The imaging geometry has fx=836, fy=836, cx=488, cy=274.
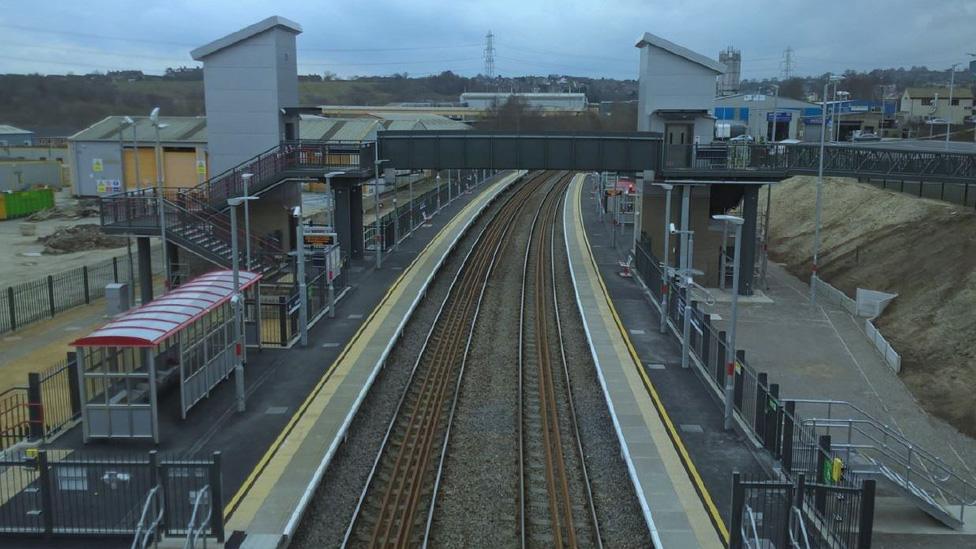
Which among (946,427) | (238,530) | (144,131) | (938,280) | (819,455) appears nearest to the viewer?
(238,530)

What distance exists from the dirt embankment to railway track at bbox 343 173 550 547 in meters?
12.8

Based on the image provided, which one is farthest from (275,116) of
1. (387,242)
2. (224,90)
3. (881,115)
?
(881,115)

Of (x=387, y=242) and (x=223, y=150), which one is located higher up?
(x=223, y=150)

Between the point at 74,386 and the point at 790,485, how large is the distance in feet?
46.9

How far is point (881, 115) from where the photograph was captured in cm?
9700

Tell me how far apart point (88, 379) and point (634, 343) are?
48.3 ft

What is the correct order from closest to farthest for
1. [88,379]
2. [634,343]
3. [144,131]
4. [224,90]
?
[88,379] < [634,343] < [224,90] < [144,131]

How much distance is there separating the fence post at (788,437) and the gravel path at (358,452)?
25.6ft

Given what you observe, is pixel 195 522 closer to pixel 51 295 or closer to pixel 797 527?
pixel 797 527

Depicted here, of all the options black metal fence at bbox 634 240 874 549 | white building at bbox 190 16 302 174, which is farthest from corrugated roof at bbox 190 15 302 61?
black metal fence at bbox 634 240 874 549

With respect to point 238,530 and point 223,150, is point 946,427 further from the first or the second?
point 223,150

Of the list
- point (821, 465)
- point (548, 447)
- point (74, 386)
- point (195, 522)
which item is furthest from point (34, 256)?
point (821, 465)

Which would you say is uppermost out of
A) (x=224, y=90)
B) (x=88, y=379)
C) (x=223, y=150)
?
(x=224, y=90)

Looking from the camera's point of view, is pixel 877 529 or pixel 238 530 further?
pixel 877 529
